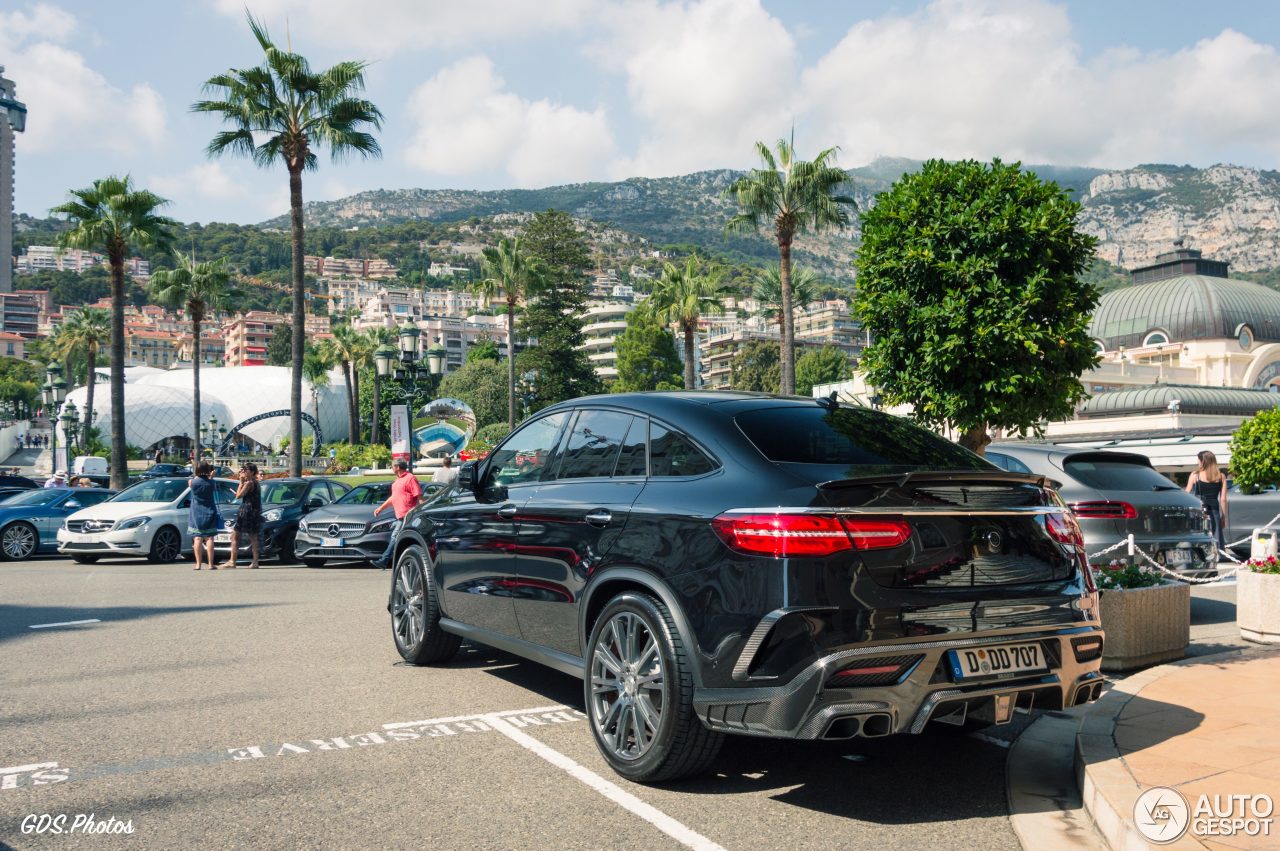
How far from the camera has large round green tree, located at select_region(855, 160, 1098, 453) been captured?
32.6 feet

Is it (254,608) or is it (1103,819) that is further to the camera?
(254,608)

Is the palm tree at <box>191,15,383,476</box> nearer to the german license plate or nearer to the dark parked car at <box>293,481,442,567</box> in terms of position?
the dark parked car at <box>293,481,442,567</box>

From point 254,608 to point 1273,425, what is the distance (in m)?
21.0

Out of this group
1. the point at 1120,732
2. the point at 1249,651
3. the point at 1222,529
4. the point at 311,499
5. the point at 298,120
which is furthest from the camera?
the point at 298,120

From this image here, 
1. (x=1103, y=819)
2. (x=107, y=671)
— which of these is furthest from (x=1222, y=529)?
(x=107, y=671)

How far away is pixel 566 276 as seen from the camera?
84.8m

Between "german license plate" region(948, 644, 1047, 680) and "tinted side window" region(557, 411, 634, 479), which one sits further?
"tinted side window" region(557, 411, 634, 479)

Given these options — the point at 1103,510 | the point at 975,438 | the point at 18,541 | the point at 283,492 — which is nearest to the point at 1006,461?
the point at 1103,510

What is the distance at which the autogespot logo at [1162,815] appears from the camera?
11.3 feet

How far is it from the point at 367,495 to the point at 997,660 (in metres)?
14.2

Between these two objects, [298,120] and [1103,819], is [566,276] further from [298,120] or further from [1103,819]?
[1103,819]

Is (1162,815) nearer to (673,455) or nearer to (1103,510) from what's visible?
(673,455)

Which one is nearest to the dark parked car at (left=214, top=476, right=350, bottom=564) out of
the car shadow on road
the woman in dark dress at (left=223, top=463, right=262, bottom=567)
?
the woman in dark dress at (left=223, top=463, right=262, bottom=567)

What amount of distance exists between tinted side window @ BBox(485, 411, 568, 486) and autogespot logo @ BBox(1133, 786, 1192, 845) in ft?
10.7
